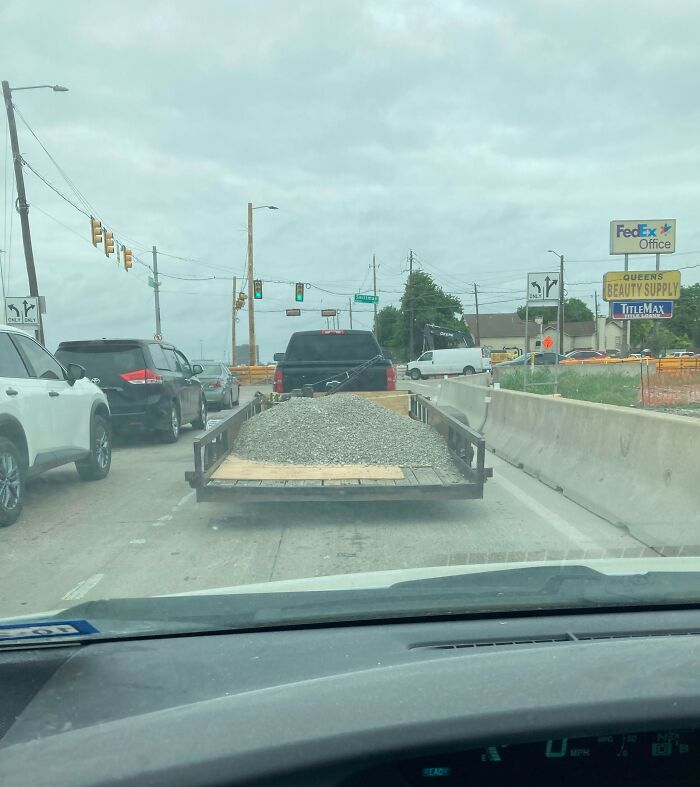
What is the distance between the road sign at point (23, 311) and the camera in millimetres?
21094

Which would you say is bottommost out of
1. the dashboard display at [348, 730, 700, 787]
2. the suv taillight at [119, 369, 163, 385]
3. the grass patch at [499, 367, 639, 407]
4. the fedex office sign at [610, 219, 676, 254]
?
the grass patch at [499, 367, 639, 407]

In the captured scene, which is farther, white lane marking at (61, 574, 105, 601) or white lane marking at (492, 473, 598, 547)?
white lane marking at (492, 473, 598, 547)

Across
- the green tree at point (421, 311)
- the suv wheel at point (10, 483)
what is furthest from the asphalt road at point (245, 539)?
the green tree at point (421, 311)

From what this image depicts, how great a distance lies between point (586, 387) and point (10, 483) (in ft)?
70.0

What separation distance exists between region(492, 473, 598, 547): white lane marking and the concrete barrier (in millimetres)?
411

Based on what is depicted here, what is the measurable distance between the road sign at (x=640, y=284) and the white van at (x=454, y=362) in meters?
21.6

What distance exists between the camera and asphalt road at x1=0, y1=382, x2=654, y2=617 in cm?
592

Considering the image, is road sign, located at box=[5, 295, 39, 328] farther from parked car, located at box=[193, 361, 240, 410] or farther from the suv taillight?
the suv taillight

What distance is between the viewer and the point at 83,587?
5.79 metres

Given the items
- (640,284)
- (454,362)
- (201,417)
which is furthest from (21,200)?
(454,362)

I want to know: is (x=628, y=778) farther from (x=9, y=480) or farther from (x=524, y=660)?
(x=9, y=480)

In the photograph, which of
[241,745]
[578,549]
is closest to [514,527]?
[578,549]

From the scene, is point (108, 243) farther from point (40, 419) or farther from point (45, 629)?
point (45, 629)

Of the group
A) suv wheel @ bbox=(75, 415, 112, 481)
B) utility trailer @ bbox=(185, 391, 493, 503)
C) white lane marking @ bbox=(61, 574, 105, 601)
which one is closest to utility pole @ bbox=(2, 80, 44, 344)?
suv wheel @ bbox=(75, 415, 112, 481)
